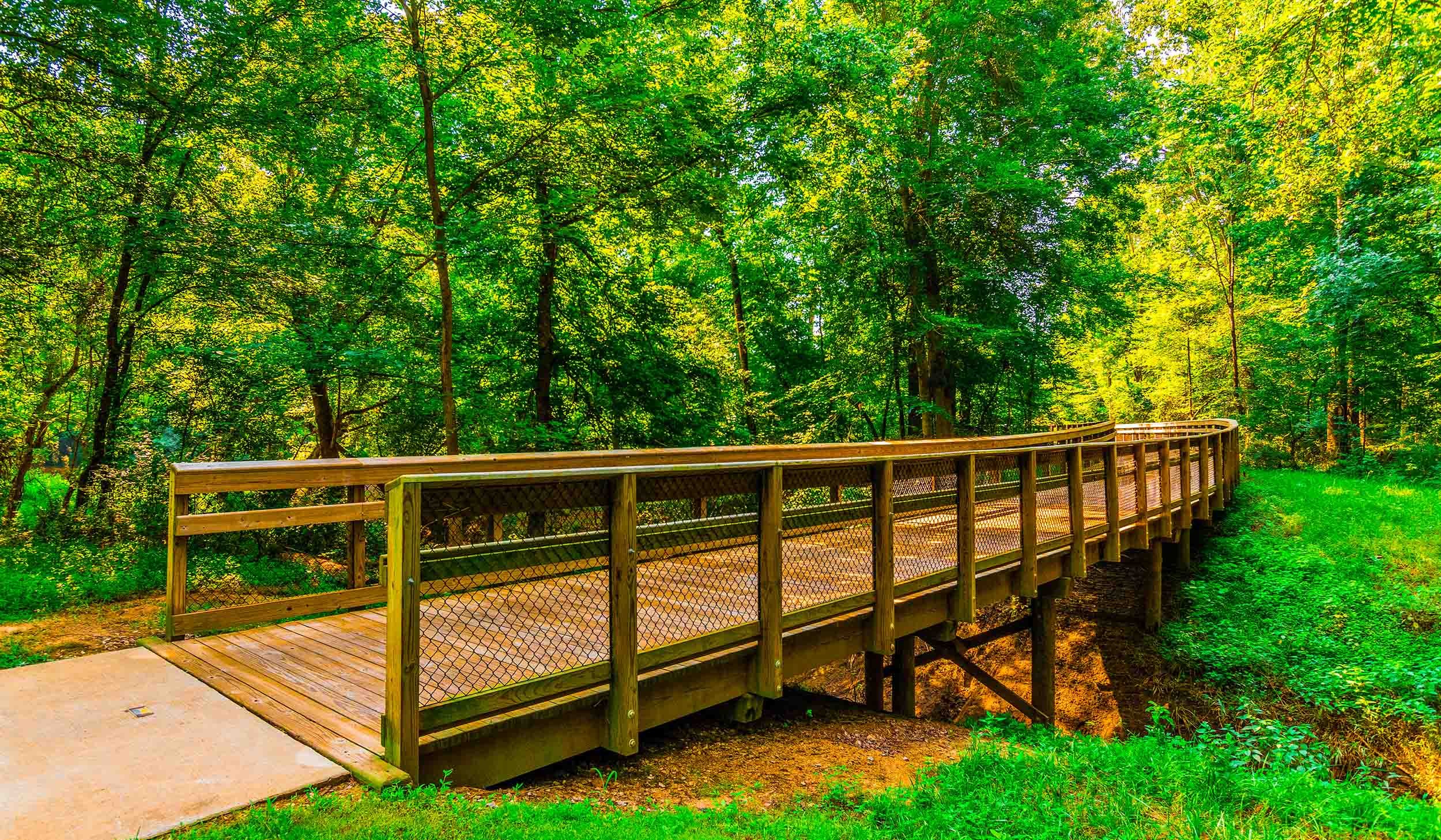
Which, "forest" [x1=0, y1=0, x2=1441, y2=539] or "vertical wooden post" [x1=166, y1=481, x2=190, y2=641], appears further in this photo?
"forest" [x1=0, y1=0, x2=1441, y2=539]

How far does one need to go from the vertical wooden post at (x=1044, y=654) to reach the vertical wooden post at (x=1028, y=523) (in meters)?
1.31

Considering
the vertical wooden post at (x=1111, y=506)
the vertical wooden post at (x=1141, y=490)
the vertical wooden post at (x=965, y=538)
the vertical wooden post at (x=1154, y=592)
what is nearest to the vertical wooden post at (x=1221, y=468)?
the vertical wooden post at (x=1154, y=592)

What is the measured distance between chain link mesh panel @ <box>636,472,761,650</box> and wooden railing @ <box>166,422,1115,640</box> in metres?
0.27

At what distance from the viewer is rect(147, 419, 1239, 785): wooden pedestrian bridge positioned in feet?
9.88

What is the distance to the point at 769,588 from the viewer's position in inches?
161

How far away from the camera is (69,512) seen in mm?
8070

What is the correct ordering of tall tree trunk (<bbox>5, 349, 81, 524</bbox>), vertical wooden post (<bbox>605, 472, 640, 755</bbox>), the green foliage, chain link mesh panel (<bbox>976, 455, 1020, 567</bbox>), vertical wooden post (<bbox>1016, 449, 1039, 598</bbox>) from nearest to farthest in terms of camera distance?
vertical wooden post (<bbox>605, 472, 640, 755</bbox>)
the green foliage
chain link mesh panel (<bbox>976, 455, 1020, 567</bbox>)
vertical wooden post (<bbox>1016, 449, 1039, 598</bbox>)
tall tree trunk (<bbox>5, 349, 81, 524</bbox>)

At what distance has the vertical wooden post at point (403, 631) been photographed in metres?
2.75

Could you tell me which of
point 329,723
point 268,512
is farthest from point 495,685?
point 268,512

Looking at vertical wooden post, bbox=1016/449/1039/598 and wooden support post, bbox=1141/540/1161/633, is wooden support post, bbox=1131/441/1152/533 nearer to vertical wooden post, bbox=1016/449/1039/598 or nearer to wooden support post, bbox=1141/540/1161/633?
wooden support post, bbox=1141/540/1161/633

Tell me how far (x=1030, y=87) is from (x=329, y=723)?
16.8 metres

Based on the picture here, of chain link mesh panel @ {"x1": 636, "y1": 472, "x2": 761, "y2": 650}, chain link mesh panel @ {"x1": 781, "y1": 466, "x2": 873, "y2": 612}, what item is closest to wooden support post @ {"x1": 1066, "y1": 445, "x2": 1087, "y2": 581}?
chain link mesh panel @ {"x1": 781, "y1": 466, "x2": 873, "y2": 612}

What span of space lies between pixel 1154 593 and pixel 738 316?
470 inches


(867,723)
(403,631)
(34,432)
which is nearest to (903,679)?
(867,723)
